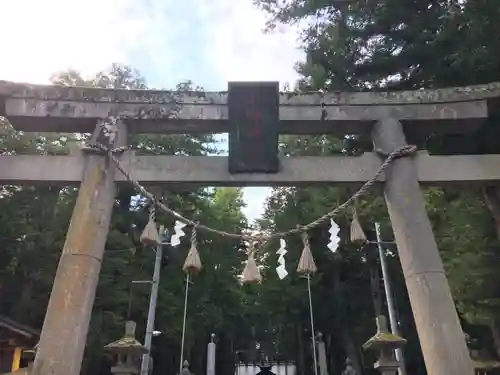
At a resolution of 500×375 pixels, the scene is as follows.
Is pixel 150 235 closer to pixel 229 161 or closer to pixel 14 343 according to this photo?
pixel 229 161

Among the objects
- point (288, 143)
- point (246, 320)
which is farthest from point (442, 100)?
point (246, 320)

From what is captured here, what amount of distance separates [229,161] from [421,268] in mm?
2600

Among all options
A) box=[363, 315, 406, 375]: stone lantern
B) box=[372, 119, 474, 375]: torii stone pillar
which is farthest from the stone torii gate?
box=[363, 315, 406, 375]: stone lantern

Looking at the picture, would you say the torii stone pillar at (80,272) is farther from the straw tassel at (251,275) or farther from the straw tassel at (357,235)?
the straw tassel at (357,235)

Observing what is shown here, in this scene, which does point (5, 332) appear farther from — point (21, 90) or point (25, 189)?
point (21, 90)

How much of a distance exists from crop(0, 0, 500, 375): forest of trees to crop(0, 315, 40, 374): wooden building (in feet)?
6.85

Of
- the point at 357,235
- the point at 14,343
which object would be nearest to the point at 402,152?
the point at 357,235

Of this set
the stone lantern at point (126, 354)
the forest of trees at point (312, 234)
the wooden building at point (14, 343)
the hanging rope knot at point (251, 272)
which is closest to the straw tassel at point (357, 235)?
the hanging rope knot at point (251, 272)

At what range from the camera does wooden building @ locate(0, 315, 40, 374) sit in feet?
45.9

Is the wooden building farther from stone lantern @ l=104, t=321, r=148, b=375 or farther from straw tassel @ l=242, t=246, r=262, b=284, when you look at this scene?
straw tassel @ l=242, t=246, r=262, b=284

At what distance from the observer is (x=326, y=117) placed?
649cm

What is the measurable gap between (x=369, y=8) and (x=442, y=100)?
10.9 feet

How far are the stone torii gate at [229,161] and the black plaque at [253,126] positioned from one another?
0.10 metres

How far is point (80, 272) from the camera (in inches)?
216
